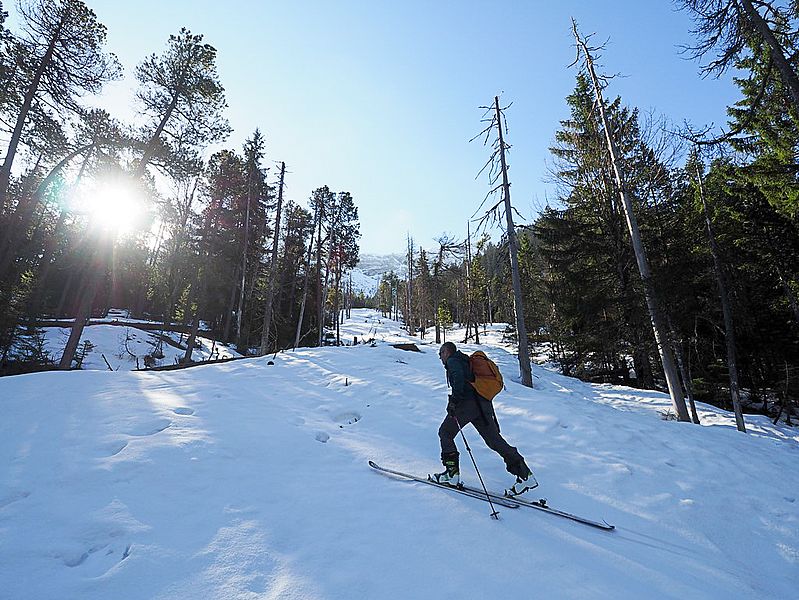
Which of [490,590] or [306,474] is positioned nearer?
[490,590]

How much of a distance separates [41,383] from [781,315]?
25.3 metres

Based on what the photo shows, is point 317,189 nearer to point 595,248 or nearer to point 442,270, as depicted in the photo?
point 442,270

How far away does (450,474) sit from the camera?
14.8ft

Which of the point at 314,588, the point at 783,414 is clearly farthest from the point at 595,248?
the point at 314,588

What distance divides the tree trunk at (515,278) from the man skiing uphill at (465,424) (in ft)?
29.0

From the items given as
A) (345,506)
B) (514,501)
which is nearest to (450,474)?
(514,501)

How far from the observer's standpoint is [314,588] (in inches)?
101

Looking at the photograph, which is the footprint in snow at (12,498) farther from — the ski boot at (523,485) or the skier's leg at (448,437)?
the ski boot at (523,485)

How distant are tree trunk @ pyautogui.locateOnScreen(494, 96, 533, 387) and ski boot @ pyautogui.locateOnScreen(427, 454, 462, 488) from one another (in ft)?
30.1

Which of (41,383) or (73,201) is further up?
(73,201)

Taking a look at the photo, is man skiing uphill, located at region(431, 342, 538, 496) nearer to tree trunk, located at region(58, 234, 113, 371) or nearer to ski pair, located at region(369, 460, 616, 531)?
ski pair, located at region(369, 460, 616, 531)

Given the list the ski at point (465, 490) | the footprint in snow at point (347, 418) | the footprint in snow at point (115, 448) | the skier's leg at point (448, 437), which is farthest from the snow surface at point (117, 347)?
the skier's leg at point (448, 437)

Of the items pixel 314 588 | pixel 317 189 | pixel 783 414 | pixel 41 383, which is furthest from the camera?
pixel 317 189

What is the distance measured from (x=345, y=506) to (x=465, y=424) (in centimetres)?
178
